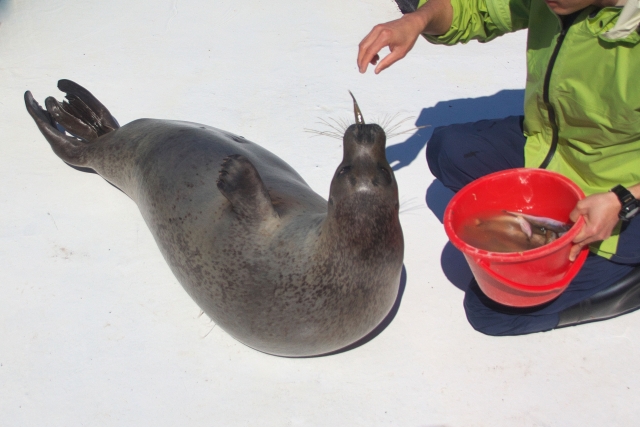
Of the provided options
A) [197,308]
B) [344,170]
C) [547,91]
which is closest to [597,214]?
[547,91]

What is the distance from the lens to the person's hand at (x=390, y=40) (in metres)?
2.46

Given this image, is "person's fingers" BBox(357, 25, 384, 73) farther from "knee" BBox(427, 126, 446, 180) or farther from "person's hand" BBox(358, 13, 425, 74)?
"knee" BBox(427, 126, 446, 180)

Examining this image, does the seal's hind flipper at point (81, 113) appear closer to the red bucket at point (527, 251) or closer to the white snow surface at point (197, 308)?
the white snow surface at point (197, 308)

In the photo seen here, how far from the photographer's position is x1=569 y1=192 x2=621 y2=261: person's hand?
2.08m

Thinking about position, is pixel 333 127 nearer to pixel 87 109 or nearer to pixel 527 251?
pixel 87 109

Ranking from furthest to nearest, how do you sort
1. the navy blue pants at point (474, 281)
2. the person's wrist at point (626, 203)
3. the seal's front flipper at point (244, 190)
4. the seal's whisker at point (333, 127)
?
the seal's whisker at point (333, 127), the navy blue pants at point (474, 281), the seal's front flipper at point (244, 190), the person's wrist at point (626, 203)

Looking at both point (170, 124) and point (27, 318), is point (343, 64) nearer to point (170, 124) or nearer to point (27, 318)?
point (170, 124)

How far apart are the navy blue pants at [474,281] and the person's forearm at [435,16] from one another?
514 millimetres

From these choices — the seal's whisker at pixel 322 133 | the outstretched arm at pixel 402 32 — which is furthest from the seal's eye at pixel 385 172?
the seal's whisker at pixel 322 133

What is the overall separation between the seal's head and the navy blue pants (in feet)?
2.63

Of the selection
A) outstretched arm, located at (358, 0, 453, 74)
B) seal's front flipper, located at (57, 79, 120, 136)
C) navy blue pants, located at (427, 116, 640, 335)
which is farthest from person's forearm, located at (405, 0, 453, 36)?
seal's front flipper, located at (57, 79, 120, 136)

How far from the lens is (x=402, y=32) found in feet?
8.38

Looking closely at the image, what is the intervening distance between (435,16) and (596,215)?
47.5 inches

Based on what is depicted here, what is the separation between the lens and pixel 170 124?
325 cm
